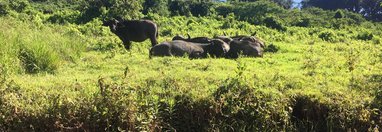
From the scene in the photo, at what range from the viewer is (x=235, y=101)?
220 inches

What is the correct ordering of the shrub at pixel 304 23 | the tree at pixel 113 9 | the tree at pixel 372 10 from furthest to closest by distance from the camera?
the tree at pixel 372 10 → the shrub at pixel 304 23 → the tree at pixel 113 9

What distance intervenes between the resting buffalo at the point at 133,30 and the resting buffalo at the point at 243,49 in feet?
9.82

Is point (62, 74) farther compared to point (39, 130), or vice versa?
point (62, 74)

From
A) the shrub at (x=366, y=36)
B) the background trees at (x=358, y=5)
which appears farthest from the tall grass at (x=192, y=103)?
the background trees at (x=358, y=5)

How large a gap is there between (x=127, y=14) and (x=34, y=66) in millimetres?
12941

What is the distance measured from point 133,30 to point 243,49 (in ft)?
11.8

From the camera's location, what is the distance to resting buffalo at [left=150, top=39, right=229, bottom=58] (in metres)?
10.7

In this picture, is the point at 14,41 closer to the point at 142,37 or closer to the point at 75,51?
the point at 75,51

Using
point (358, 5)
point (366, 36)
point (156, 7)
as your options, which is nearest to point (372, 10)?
point (358, 5)

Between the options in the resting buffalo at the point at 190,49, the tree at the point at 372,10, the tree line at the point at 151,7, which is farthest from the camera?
the tree at the point at 372,10

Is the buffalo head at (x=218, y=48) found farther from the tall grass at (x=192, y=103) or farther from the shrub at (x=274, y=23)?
the shrub at (x=274, y=23)

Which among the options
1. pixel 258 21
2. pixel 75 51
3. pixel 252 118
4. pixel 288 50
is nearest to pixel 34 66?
pixel 75 51

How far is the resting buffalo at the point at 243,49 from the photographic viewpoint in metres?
10.9

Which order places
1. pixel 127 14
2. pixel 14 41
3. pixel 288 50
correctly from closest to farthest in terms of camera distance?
pixel 14 41 < pixel 288 50 < pixel 127 14
